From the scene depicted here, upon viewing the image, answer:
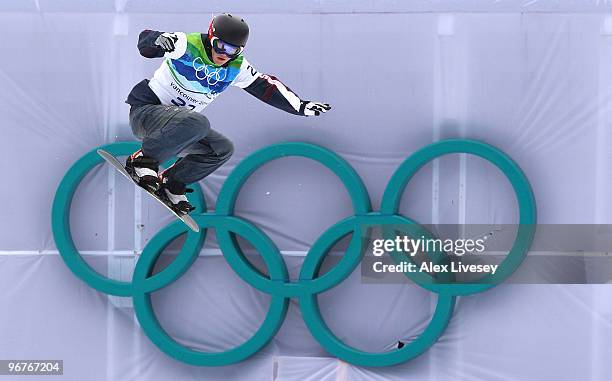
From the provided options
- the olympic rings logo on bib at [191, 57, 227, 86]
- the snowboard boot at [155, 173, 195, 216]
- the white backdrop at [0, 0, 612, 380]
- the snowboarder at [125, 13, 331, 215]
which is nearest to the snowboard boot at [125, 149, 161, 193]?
the snowboarder at [125, 13, 331, 215]

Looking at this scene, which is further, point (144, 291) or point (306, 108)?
point (144, 291)

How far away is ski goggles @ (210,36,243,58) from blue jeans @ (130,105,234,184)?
327 mm

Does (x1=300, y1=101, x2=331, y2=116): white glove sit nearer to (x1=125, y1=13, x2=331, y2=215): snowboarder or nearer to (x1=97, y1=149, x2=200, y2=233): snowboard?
(x1=125, y1=13, x2=331, y2=215): snowboarder

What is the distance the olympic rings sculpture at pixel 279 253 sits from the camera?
576 centimetres

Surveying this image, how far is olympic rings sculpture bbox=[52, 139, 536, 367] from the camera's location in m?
5.76

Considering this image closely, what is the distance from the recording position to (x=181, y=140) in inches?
197

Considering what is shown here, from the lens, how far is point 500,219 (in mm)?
5879

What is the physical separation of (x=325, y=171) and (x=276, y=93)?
0.78 metres

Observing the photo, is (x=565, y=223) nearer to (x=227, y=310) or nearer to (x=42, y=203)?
(x=227, y=310)

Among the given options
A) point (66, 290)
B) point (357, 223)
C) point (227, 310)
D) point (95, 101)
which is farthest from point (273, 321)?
point (95, 101)

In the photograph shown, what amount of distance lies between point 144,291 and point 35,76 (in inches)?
54.3

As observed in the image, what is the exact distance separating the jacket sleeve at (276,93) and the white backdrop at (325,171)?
55cm

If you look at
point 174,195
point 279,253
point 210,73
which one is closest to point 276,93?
point 210,73

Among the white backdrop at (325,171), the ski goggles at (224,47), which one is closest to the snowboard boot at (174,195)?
the white backdrop at (325,171)
